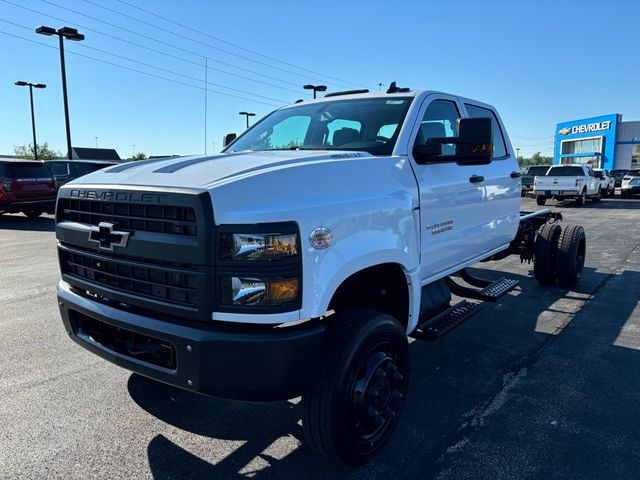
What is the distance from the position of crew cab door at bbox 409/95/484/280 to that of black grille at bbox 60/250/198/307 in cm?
167

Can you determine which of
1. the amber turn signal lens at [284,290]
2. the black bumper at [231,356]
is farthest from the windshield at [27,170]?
the amber turn signal lens at [284,290]

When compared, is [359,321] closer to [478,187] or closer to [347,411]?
[347,411]

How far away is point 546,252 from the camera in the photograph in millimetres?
6375

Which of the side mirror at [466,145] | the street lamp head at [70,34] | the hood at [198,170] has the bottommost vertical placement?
the hood at [198,170]

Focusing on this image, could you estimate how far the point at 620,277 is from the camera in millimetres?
7230

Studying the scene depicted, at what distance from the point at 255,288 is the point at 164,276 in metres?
0.50

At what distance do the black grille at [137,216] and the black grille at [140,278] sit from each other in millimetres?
186

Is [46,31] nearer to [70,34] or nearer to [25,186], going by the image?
[70,34]

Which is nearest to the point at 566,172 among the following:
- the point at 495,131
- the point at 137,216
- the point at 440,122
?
the point at 495,131

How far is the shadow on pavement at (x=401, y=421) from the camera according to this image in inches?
104

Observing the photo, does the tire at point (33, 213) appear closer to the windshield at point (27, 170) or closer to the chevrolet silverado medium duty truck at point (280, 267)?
the windshield at point (27, 170)

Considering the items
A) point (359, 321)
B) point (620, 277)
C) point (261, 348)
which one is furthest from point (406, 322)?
point (620, 277)

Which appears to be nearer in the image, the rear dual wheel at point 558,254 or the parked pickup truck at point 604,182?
the rear dual wheel at point 558,254

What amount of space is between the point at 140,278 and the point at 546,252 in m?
5.49
